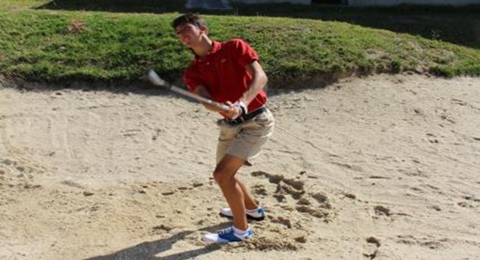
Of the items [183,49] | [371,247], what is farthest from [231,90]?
[183,49]

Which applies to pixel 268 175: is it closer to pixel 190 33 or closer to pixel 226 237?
pixel 226 237

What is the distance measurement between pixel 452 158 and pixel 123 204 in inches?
122

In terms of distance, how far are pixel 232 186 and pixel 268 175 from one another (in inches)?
63.4

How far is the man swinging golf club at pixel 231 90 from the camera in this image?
16.0 ft

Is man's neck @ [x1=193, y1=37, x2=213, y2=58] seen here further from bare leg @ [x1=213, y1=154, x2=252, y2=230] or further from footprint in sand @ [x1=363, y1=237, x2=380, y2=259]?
footprint in sand @ [x1=363, y1=237, x2=380, y2=259]

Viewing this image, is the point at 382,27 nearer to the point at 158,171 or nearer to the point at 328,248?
the point at 158,171

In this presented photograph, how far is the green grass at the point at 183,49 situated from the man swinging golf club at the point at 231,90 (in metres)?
3.68

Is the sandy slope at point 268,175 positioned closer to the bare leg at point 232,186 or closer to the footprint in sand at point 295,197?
the footprint in sand at point 295,197

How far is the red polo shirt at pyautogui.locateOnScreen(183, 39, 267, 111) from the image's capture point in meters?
4.90

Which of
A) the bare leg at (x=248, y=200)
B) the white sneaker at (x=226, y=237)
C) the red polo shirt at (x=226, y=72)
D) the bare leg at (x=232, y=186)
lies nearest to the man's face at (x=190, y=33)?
the red polo shirt at (x=226, y=72)

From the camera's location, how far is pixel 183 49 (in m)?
9.27

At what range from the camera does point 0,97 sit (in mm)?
8602

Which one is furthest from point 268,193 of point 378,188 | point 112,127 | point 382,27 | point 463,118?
point 382,27

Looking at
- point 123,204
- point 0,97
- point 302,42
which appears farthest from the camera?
point 302,42
